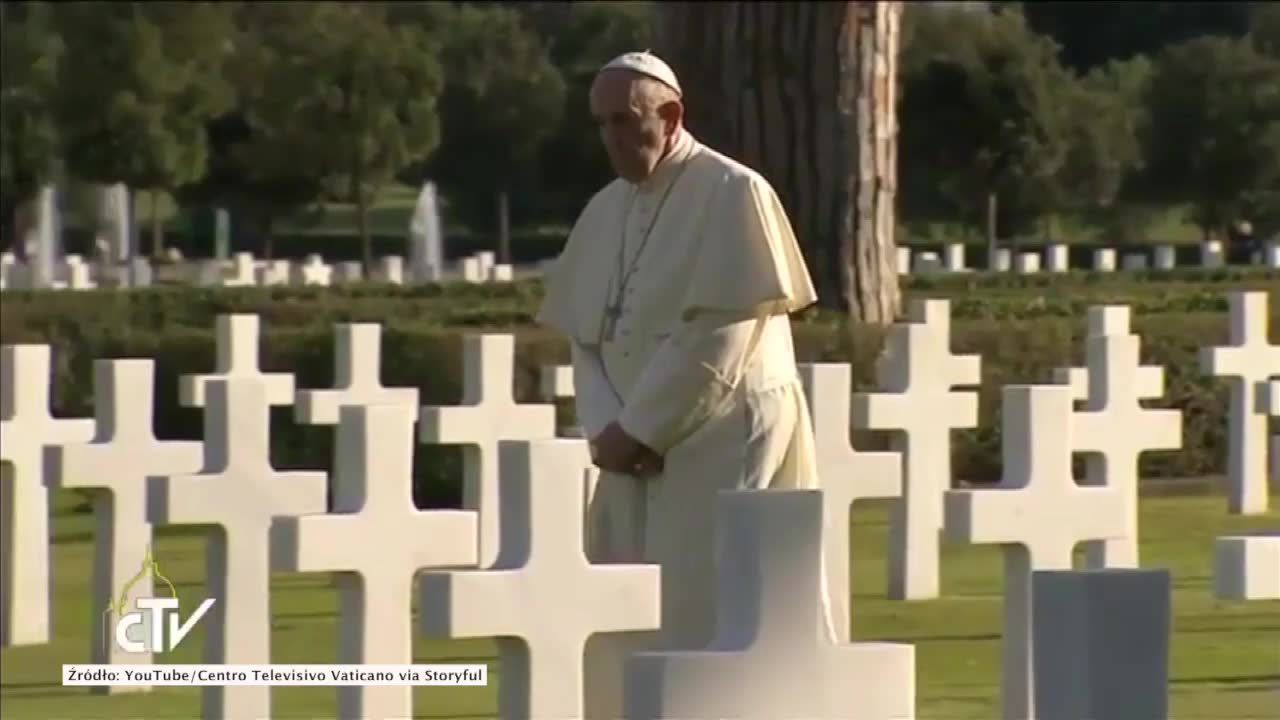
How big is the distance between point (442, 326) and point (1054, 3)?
24.5 meters

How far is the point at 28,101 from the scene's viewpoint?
38219mm

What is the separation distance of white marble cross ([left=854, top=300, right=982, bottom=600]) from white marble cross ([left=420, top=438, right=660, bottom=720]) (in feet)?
17.4

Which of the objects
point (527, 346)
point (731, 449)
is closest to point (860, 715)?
point (731, 449)

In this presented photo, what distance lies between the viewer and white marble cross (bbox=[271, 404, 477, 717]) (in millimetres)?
7598

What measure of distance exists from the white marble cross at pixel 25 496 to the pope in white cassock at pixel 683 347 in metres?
4.29

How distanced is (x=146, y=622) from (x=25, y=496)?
153cm

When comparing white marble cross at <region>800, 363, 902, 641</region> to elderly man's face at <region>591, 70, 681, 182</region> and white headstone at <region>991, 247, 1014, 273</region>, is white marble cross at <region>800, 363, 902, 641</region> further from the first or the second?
white headstone at <region>991, 247, 1014, 273</region>

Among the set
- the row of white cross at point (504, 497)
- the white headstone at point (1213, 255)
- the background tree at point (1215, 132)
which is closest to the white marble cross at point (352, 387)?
the row of white cross at point (504, 497)

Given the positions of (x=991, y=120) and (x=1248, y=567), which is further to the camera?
(x=991, y=120)

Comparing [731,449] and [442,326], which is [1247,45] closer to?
[442,326]

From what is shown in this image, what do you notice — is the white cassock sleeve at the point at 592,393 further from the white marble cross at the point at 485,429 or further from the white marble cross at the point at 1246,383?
the white marble cross at the point at 1246,383

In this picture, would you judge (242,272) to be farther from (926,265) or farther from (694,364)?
(694,364)

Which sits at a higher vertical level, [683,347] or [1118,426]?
[683,347]

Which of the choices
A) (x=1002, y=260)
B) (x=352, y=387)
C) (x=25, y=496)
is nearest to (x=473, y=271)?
(x=1002, y=260)
